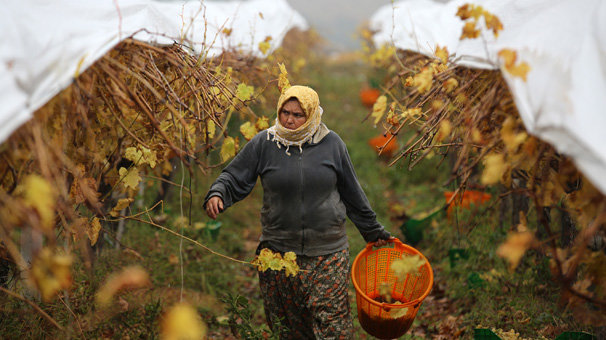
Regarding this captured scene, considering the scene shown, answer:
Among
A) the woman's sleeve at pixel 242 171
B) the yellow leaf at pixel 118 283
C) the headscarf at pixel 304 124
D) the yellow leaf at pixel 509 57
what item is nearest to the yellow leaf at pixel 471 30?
the yellow leaf at pixel 509 57

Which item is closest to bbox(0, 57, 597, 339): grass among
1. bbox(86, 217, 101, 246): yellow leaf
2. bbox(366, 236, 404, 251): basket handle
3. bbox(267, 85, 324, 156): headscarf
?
bbox(86, 217, 101, 246): yellow leaf

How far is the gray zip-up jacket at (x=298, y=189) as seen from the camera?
2314mm

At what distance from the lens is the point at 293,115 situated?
2285mm

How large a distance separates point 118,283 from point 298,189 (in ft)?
4.32

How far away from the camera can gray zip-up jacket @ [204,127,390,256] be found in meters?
2.31

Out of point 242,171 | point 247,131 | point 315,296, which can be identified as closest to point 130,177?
point 242,171

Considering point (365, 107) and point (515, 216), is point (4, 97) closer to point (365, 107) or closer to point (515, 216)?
point (515, 216)

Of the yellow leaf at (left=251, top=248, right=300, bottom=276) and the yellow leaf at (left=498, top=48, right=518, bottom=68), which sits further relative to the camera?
the yellow leaf at (left=251, top=248, right=300, bottom=276)

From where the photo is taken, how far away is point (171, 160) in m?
3.81

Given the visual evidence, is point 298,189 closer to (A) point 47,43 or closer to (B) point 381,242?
(B) point 381,242

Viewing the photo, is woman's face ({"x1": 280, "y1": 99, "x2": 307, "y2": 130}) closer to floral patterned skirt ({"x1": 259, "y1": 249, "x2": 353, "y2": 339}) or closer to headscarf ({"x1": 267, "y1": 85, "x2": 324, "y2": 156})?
headscarf ({"x1": 267, "y1": 85, "x2": 324, "y2": 156})

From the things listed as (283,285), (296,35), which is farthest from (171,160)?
(296,35)

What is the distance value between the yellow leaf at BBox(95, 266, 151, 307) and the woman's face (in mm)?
1254

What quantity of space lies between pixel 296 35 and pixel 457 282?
27.9 feet
